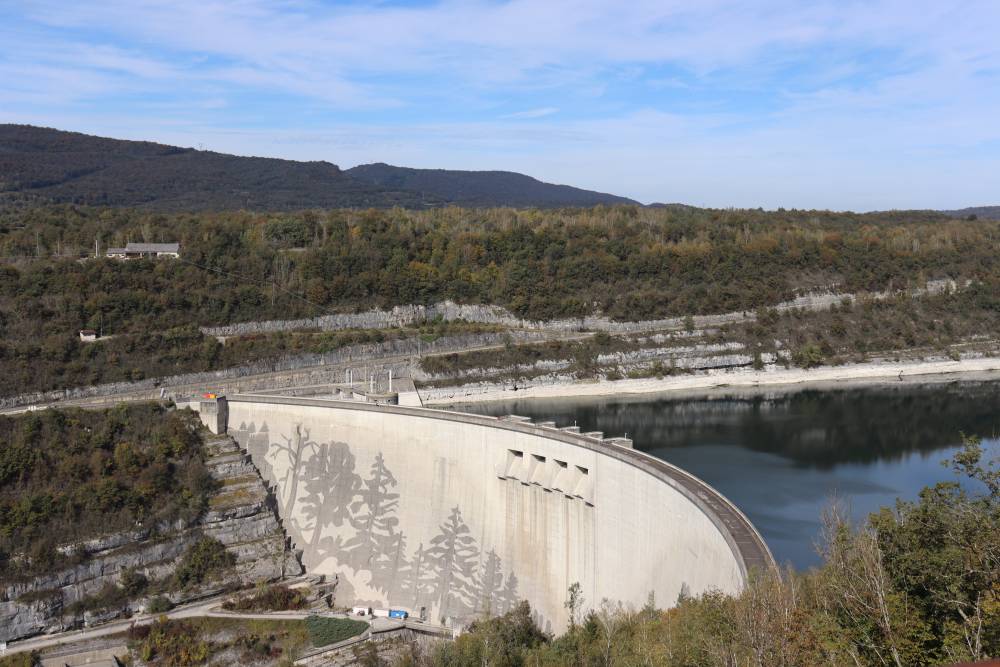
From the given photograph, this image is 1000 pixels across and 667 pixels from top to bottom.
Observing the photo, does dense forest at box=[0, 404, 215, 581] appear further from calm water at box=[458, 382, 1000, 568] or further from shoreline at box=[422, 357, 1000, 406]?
shoreline at box=[422, 357, 1000, 406]

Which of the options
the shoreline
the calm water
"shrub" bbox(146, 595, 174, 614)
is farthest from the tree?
the shoreline

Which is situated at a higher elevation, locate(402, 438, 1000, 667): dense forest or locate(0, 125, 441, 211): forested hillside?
locate(0, 125, 441, 211): forested hillside

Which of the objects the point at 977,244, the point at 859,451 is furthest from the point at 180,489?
the point at 977,244

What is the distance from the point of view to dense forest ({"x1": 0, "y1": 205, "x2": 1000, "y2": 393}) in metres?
37.0

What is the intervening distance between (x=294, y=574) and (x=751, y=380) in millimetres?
33396

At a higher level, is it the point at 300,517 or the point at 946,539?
the point at 946,539

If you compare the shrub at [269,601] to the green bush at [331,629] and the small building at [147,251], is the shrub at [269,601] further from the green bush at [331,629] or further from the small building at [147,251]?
the small building at [147,251]

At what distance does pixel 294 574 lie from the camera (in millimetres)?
24656

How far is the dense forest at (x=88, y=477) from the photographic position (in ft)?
74.5

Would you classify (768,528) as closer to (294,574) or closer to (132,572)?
(294,574)

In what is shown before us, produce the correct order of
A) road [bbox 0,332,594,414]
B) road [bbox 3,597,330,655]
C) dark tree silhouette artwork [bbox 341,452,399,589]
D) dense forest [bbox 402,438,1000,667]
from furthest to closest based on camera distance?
road [bbox 0,332,594,414]
dark tree silhouette artwork [bbox 341,452,399,589]
road [bbox 3,597,330,655]
dense forest [bbox 402,438,1000,667]

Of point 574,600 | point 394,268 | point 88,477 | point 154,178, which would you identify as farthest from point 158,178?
point 574,600

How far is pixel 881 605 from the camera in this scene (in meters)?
8.57

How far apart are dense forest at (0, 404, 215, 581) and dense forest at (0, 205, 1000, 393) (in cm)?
587
